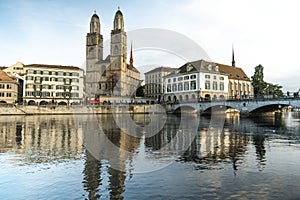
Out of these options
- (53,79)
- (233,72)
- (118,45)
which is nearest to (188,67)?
(233,72)

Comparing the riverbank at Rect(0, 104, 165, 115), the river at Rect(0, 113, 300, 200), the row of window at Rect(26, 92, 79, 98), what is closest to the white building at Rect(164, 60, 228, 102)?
the riverbank at Rect(0, 104, 165, 115)

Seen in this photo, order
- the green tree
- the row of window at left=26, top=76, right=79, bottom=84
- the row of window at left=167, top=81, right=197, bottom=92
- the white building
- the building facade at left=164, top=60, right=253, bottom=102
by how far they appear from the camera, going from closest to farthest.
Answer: the white building, the building facade at left=164, top=60, right=253, bottom=102, the row of window at left=167, top=81, right=197, bottom=92, the row of window at left=26, top=76, right=79, bottom=84, the green tree

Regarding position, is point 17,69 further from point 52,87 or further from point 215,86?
point 215,86

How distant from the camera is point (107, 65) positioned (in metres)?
123

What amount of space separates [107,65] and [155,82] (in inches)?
1533

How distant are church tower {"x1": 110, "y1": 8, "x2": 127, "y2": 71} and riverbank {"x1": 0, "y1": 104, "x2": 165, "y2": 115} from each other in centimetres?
3034

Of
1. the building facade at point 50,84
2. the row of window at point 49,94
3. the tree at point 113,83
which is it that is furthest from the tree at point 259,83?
the row of window at point 49,94

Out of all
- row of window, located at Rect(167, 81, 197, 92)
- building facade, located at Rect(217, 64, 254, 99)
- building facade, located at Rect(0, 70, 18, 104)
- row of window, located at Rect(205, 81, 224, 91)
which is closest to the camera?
building facade, located at Rect(0, 70, 18, 104)

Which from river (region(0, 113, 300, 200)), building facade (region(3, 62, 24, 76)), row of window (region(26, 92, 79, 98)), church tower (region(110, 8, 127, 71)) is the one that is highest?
church tower (region(110, 8, 127, 71))

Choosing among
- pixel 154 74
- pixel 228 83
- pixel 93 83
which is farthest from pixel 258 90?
pixel 93 83

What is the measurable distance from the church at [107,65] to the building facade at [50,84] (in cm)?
1265

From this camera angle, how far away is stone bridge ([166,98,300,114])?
54.8 m

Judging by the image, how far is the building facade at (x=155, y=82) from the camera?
146000mm

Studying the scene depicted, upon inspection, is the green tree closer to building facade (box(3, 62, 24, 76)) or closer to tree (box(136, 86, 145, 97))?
tree (box(136, 86, 145, 97))
